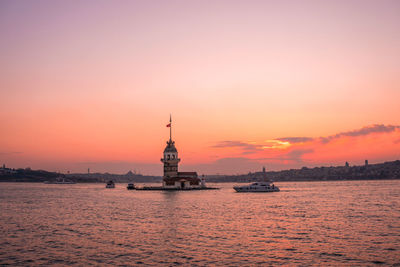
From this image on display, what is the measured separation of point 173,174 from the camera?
5748 inches

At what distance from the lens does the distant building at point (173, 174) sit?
143375 mm

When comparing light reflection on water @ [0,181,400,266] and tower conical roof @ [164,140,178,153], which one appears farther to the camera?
tower conical roof @ [164,140,178,153]

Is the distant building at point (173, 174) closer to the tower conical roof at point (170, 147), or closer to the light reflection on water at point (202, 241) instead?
the tower conical roof at point (170, 147)

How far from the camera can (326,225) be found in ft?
164

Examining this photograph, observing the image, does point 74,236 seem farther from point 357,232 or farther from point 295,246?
point 357,232

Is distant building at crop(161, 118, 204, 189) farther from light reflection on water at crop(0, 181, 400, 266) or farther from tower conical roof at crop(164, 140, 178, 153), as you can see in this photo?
light reflection on water at crop(0, 181, 400, 266)

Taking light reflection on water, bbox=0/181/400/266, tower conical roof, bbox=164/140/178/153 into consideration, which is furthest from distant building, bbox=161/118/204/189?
light reflection on water, bbox=0/181/400/266

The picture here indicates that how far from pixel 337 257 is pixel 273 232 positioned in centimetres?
1346

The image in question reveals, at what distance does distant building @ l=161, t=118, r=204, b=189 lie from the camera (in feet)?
470

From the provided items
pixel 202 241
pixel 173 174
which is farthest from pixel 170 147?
pixel 202 241

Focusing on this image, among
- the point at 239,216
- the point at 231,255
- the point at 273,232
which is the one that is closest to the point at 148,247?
the point at 231,255

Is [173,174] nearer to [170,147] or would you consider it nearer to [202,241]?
[170,147]

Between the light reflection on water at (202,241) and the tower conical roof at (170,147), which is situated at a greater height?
the tower conical roof at (170,147)

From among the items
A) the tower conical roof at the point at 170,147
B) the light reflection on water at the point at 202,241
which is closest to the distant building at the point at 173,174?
the tower conical roof at the point at 170,147
